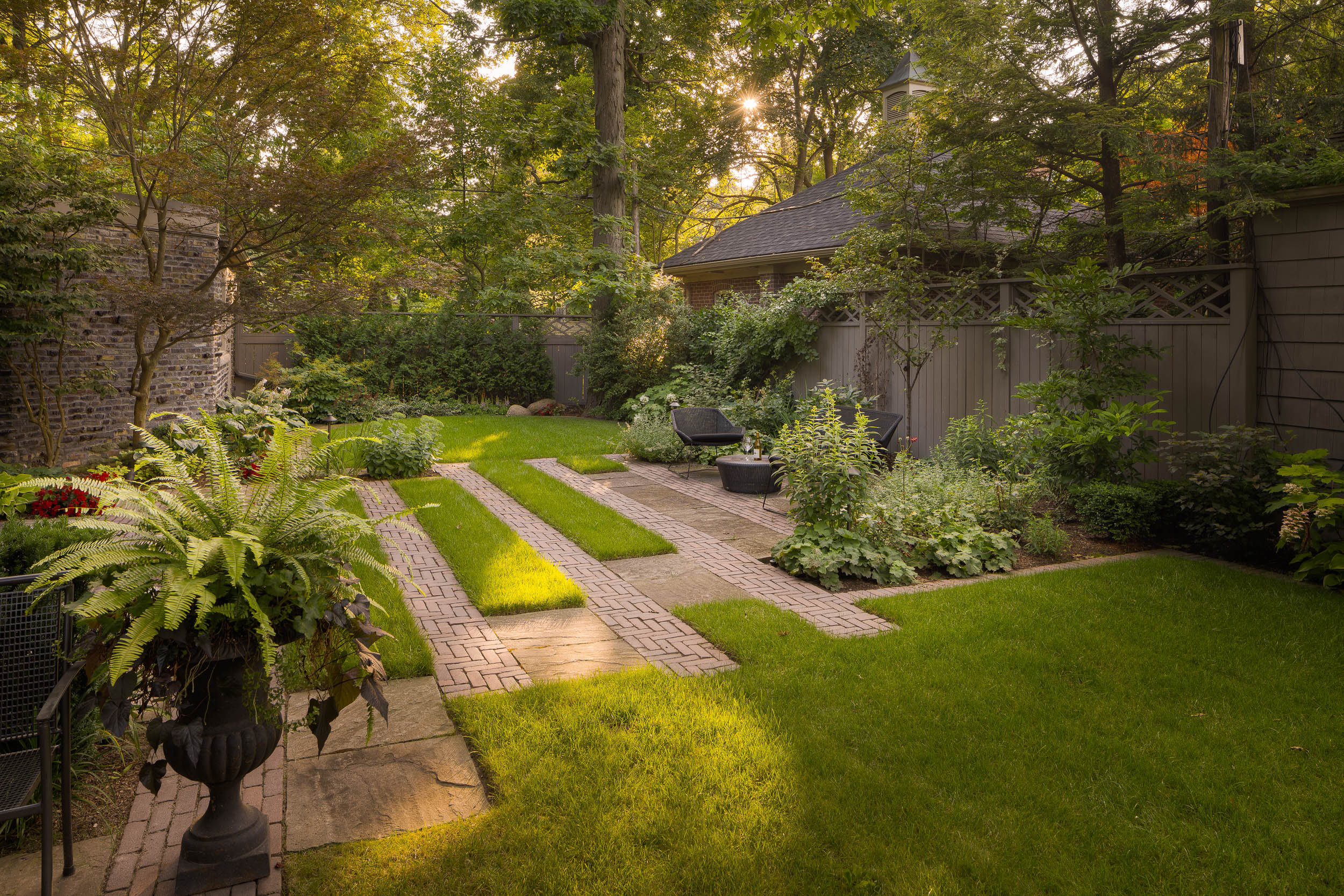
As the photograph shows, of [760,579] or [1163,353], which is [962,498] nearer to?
[760,579]

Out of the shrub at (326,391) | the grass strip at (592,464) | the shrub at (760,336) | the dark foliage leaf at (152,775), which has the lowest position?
the dark foliage leaf at (152,775)

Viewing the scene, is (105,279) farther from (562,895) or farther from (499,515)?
(562,895)

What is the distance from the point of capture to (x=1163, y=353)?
24.6 ft

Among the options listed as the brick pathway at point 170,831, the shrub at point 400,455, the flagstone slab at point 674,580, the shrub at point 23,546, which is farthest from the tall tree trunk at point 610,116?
the brick pathway at point 170,831

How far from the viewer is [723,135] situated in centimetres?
2717

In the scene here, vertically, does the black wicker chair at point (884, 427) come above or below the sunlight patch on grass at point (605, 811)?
above

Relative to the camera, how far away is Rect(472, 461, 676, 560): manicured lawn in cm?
684

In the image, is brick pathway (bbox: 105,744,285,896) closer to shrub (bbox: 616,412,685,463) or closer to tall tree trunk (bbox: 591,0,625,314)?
shrub (bbox: 616,412,685,463)

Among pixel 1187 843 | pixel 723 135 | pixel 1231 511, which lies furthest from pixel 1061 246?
pixel 723 135

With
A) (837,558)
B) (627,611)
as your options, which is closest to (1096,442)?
(837,558)

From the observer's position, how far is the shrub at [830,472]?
6281 mm

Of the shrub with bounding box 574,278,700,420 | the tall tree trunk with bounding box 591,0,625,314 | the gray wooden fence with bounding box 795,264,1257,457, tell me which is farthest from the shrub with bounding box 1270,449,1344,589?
the tall tree trunk with bounding box 591,0,625,314

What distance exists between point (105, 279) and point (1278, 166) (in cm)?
1121

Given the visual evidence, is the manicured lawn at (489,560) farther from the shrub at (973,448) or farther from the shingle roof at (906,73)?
the shingle roof at (906,73)
